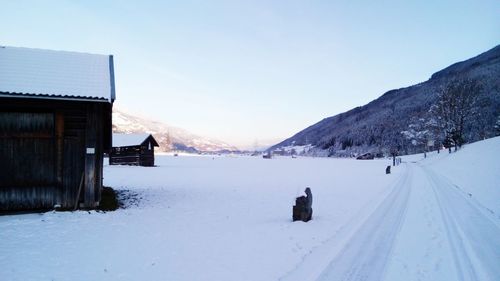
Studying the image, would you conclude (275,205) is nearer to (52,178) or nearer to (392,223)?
(392,223)

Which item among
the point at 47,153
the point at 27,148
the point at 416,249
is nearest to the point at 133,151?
the point at 47,153

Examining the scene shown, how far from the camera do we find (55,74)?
13.6 metres

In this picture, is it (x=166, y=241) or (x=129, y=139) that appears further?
(x=129, y=139)

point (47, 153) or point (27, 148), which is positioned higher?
point (27, 148)

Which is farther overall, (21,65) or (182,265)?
(21,65)

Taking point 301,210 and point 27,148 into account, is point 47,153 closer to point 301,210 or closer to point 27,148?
point 27,148

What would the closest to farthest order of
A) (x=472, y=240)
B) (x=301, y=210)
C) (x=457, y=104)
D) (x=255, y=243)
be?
(x=472, y=240) → (x=255, y=243) → (x=301, y=210) → (x=457, y=104)

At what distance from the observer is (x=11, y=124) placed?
1221 centimetres

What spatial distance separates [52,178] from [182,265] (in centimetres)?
847

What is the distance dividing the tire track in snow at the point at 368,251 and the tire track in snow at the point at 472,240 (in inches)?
55.7

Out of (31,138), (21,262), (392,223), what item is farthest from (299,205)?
(31,138)

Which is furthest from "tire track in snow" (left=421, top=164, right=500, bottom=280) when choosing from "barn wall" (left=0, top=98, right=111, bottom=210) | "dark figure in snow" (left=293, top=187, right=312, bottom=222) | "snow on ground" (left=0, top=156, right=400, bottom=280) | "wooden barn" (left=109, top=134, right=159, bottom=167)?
"wooden barn" (left=109, top=134, right=159, bottom=167)

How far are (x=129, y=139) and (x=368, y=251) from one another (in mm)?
47037

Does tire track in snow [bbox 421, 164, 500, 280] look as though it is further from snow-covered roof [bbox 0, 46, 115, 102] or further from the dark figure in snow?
snow-covered roof [bbox 0, 46, 115, 102]
